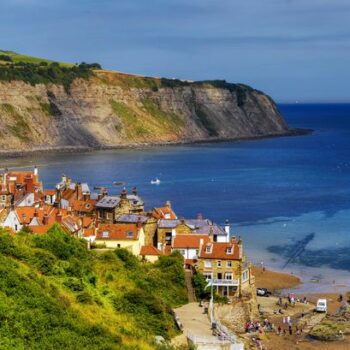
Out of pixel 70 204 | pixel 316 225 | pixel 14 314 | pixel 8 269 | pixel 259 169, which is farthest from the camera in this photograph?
pixel 259 169

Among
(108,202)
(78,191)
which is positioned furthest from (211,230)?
(78,191)

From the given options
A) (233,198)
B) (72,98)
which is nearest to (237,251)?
(233,198)

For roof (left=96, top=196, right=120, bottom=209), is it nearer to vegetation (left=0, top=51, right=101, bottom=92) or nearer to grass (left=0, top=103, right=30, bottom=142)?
grass (left=0, top=103, right=30, bottom=142)

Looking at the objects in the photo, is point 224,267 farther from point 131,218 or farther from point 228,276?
point 131,218

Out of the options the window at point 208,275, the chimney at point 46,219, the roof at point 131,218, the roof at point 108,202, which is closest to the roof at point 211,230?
the roof at point 131,218

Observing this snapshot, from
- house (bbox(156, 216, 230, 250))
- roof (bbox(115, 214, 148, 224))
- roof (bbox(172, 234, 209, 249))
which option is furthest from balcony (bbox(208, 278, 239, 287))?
roof (bbox(115, 214, 148, 224))

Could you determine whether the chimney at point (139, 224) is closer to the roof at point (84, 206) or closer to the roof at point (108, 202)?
the roof at point (108, 202)

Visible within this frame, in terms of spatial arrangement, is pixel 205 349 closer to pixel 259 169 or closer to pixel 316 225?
pixel 316 225
